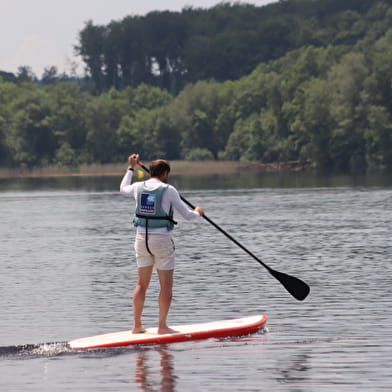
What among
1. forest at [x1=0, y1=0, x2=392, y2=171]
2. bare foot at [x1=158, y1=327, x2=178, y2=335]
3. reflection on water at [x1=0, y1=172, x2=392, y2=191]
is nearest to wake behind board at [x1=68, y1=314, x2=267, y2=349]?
bare foot at [x1=158, y1=327, x2=178, y2=335]

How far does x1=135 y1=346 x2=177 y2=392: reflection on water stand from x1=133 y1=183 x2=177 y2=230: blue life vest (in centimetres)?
153

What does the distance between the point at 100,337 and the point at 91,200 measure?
4311 cm

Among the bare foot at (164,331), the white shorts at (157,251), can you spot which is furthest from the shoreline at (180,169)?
the white shorts at (157,251)

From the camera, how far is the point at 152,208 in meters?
12.8

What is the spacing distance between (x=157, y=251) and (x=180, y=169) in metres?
107

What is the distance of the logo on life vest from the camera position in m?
12.8

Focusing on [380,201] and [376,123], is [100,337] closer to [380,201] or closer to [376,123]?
[380,201]

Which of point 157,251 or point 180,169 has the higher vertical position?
point 157,251

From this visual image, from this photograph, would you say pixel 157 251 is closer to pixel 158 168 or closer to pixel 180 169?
Answer: pixel 158 168

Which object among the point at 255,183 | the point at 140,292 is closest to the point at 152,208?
the point at 140,292

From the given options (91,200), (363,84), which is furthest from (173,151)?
(91,200)

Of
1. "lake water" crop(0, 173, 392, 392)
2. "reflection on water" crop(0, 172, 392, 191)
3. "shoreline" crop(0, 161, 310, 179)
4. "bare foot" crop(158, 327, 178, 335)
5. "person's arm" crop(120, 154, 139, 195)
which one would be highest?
"person's arm" crop(120, 154, 139, 195)

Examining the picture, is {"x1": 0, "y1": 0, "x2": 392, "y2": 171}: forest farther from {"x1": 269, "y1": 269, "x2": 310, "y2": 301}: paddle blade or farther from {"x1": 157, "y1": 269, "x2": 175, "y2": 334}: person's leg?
{"x1": 157, "y1": 269, "x2": 175, "y2": 334}: person's leg

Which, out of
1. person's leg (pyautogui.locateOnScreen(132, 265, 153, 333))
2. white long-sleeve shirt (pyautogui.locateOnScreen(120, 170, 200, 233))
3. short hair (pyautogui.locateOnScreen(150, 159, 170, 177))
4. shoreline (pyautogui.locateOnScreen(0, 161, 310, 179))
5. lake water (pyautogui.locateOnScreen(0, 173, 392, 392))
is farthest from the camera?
shoreline (pyautogui.locateOnScreen(0, 161, 310, 179))
